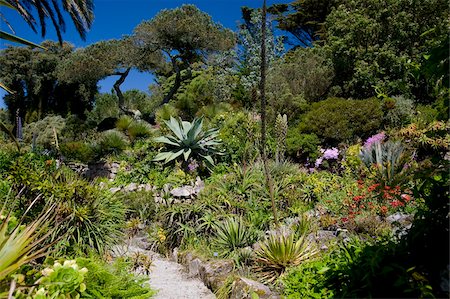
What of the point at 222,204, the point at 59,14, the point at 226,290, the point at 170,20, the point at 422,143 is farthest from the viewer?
the point at 170,20

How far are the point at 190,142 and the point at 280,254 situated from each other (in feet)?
16.5

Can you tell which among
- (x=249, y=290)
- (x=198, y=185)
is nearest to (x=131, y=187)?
(x=198, y=185)

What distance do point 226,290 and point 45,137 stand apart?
1701cm

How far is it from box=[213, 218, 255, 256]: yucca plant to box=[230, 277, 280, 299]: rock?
99cm

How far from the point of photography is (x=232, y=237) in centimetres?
534

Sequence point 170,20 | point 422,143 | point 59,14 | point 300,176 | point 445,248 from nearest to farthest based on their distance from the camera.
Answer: point 445,248 → point 300,176 → point 422,143 → point 59,14 → point 170,20

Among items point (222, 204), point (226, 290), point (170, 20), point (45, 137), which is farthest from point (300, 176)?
point (45, 137)

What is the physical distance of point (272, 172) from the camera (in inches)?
295

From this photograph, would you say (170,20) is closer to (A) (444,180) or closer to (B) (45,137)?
(B) (45,137)

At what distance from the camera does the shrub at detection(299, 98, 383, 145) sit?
31.6 ft

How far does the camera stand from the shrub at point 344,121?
9.63 meters

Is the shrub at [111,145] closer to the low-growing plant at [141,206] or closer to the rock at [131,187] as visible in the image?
the rock at [131,187]

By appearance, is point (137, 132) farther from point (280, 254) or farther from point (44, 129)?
point (44, 129)

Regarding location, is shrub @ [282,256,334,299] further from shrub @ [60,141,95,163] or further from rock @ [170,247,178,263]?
shrub @ [60,141,95,163]
